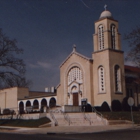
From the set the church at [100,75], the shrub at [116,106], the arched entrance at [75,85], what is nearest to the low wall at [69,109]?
the church at [100,75]

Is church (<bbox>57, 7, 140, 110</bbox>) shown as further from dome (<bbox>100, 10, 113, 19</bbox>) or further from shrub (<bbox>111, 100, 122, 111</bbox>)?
shrub (<bbox>111, 100, 122, 111</bbox>)

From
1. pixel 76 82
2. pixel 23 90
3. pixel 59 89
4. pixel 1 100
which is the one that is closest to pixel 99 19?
pixel 76 82

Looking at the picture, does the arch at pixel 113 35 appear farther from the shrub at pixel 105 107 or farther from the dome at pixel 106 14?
the shrub at pixel 105 107

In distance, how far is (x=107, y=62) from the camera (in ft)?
149

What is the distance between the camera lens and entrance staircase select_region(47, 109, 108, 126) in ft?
117

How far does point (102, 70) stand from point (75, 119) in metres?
12.5

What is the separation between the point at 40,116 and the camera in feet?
126

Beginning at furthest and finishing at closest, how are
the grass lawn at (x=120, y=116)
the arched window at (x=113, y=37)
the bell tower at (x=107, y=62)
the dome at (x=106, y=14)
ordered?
the dome at (x=106, y=14), the arched window at (x=113, y=37), the bell tower at (x=107, y=62), the grass lawn at (x=120, y=116)

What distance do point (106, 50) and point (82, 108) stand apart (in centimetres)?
992

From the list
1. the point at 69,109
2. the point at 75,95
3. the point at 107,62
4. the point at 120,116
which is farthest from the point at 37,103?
the point at 120,116

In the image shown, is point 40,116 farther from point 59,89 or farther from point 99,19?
point 99,19

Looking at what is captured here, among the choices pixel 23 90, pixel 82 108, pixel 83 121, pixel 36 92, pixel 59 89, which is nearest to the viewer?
pixel 83 121

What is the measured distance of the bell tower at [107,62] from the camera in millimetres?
45188

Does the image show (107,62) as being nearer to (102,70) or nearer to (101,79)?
(102,70)
